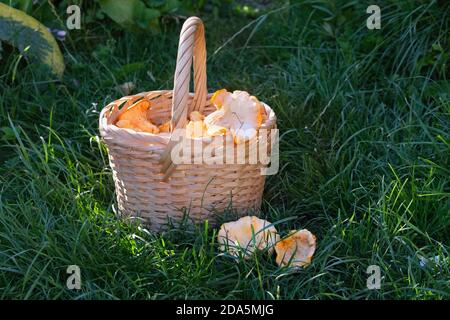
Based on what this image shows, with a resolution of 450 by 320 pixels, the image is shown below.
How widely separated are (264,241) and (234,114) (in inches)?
16.0

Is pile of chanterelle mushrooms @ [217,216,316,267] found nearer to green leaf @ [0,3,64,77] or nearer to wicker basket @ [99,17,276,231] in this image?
wicker basket @ [99,17,276,231]

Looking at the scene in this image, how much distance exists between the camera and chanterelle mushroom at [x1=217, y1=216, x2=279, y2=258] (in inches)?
79.4

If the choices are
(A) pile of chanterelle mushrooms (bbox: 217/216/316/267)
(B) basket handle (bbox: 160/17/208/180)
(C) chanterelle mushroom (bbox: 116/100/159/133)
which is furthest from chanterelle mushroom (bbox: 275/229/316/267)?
(C) chanterelle mushroom (bbox: 116/100/159/133)

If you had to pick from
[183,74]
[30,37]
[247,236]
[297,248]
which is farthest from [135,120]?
[30,37]

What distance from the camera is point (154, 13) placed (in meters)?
3.07

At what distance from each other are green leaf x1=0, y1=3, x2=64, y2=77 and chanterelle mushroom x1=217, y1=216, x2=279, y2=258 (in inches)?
43.7

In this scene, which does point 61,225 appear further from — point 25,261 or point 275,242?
point 275,242

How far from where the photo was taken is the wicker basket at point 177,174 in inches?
80.5

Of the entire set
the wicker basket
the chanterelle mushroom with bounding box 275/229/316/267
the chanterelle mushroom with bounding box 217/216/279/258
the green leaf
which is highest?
the green leaf

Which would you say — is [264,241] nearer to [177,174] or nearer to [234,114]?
[177,174]

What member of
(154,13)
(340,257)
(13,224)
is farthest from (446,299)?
(154,13)

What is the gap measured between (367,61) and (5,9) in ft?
4.32

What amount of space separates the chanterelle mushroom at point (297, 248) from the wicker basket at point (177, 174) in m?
0.22

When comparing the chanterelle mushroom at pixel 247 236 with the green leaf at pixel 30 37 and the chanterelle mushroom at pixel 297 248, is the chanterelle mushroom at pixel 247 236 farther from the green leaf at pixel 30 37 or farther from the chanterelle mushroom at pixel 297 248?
the green leaf at pixel 30 37
